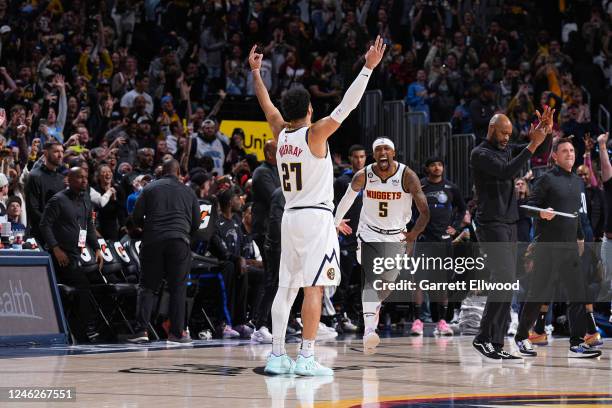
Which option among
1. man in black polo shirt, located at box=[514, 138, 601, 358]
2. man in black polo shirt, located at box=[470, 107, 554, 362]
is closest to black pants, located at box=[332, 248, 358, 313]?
man in black polo shirt, located at box=[514, 138, 601, 358]

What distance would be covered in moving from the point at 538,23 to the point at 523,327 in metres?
16.2

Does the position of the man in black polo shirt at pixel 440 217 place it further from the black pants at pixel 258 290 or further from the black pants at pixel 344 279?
the black pants at pixel 258 290

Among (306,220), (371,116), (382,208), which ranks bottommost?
(306,220)

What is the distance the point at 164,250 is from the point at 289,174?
14.6 ft

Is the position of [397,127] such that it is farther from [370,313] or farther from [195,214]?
[370,313]

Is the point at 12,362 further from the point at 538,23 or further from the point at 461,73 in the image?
the point at 538,23

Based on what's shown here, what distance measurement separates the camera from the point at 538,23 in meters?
26.8

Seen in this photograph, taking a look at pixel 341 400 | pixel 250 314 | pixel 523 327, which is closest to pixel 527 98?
pixel 250 314

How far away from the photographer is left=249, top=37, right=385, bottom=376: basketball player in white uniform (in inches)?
364

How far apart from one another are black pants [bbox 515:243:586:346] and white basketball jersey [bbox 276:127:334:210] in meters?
3.37

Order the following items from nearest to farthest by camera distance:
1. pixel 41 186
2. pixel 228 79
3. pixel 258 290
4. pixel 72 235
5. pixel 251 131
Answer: pixel 72 235
pixel 41 186
pixel 258 290
pixel 251 131
pixel 228 79

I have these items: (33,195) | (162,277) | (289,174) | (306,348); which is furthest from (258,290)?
(289,174)

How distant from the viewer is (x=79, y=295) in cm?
1367

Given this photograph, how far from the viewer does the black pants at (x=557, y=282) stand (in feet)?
38.3
